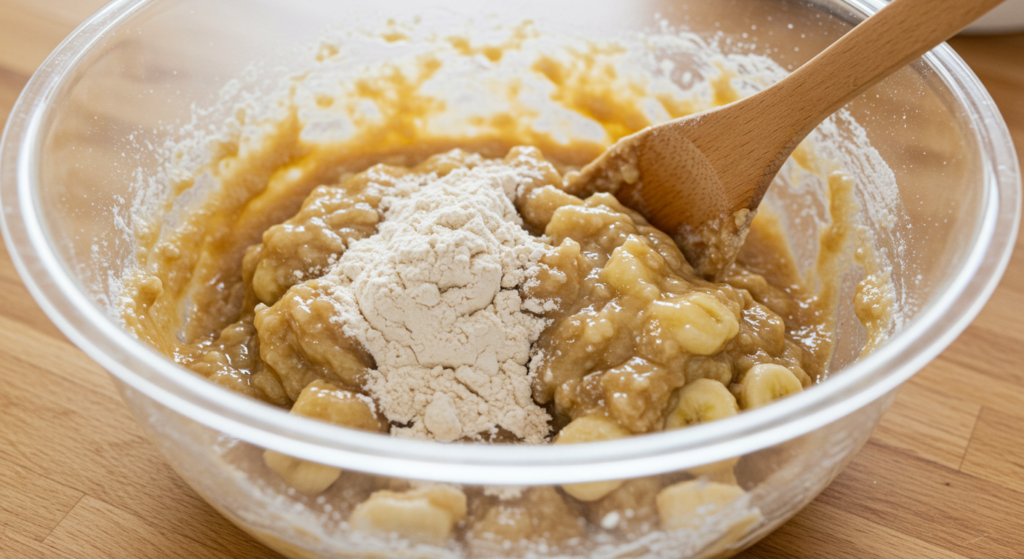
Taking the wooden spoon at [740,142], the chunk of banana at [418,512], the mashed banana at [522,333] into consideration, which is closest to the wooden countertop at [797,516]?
the mashed banana at [522,333]

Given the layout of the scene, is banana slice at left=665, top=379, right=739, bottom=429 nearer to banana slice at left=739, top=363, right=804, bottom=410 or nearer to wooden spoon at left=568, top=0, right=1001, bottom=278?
banana slice at left=739, top=363, right=804, bottom=410

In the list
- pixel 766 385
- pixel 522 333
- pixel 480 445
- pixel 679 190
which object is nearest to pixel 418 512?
pixel 480 445

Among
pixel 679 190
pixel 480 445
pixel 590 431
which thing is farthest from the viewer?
pixel 679 190

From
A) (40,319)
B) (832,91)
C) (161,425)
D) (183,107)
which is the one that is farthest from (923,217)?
(40,319)

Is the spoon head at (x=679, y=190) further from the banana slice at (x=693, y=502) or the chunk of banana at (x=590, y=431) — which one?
the banana slice at (x=693, y=502)

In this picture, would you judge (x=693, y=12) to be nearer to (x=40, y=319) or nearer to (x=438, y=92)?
(x=438, y=92)

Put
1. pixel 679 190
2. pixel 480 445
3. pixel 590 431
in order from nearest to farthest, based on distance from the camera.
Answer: pixel 480 445 → pixel 590 431 → pixel 679 190

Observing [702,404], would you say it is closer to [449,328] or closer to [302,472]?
[449,328]
